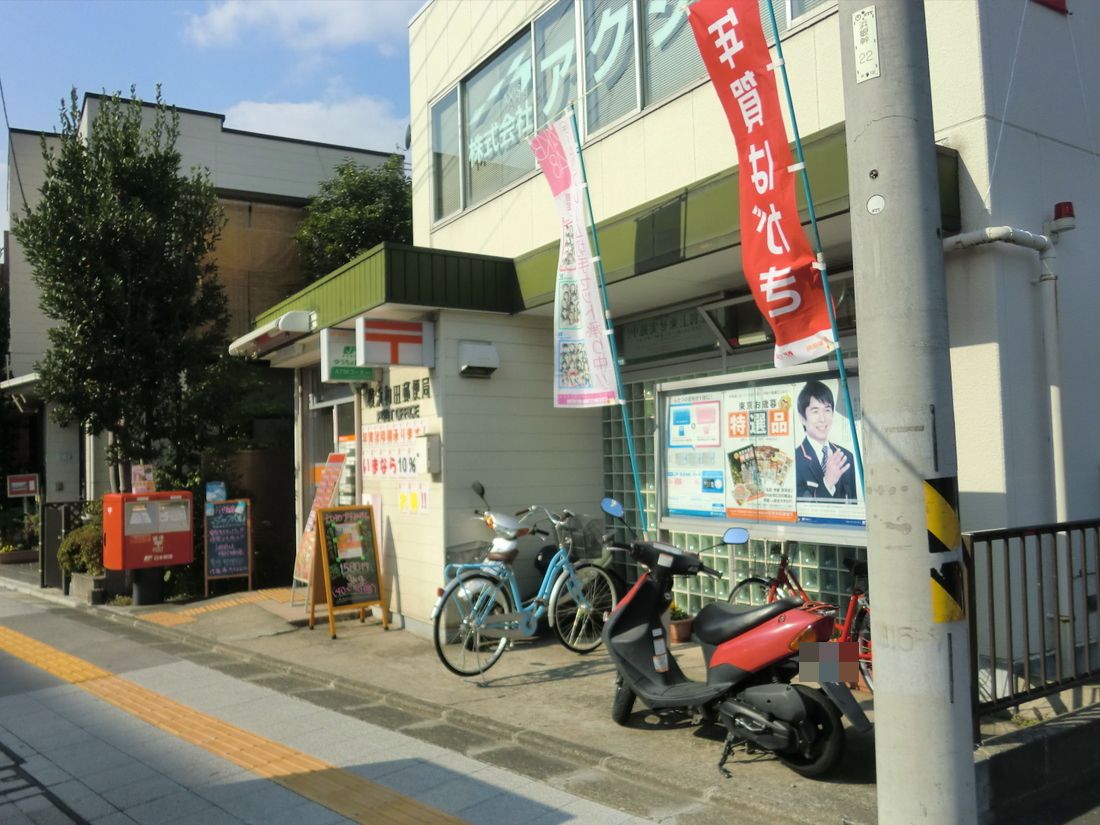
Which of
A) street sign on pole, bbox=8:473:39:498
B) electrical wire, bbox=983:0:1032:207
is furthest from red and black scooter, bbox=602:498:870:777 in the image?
street sign on pole, bbox=8:473:39:498

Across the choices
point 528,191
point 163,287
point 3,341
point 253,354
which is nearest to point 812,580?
point 528,191

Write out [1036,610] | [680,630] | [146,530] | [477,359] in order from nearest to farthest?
[1036,610] < [680,630] < [477,359] < [146,530]

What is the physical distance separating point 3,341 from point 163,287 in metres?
17.0

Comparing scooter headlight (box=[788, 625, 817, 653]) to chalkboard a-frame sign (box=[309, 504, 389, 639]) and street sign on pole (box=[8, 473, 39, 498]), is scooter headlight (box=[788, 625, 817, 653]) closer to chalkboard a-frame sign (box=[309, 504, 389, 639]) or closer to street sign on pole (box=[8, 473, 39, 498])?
chalkboard a-frame sign (box=[309, 504, 389, 639])

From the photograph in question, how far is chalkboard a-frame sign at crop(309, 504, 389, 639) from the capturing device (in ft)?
30.6

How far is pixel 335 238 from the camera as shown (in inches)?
746

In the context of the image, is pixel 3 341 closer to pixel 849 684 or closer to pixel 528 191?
pixel 528 191

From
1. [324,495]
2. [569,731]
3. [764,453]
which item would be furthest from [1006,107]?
[324,495]

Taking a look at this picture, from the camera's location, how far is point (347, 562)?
31.1 feet

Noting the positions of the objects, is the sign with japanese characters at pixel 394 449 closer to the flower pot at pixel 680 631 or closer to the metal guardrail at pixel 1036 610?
the flower pot at pixel 680 631

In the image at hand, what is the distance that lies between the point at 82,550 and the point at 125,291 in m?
4.01

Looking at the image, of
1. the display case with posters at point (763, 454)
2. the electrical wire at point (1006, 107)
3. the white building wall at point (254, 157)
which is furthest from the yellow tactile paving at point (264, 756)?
the white building wall at point (254, 157)

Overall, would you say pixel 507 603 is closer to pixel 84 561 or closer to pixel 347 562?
pixel 347 562

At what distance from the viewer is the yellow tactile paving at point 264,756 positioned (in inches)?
182
